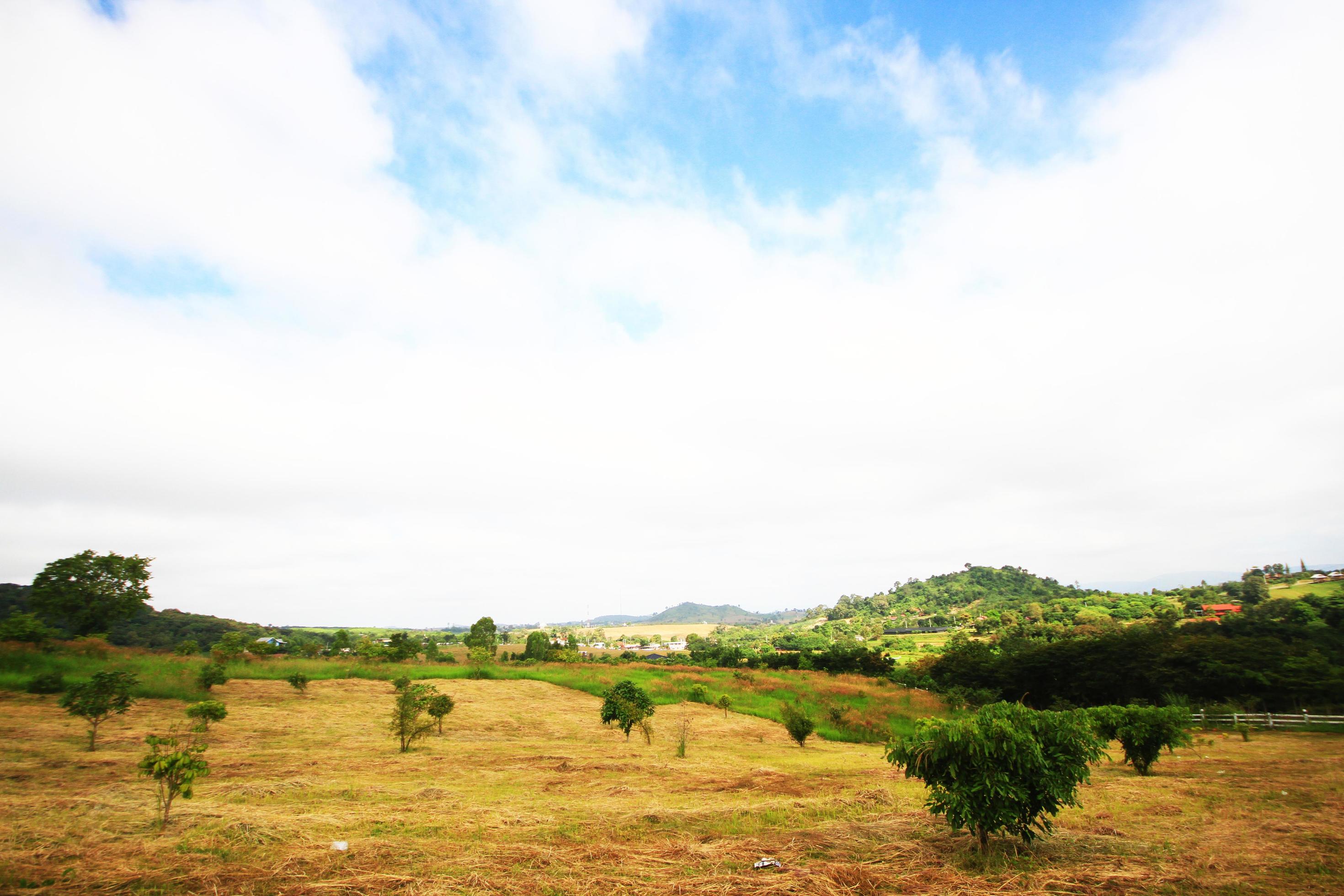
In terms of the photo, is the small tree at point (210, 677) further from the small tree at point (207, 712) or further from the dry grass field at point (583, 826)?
the small tree at point (207, 712)

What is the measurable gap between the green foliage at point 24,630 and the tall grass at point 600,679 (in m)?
1.16

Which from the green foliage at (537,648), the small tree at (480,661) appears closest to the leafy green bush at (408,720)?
the small tree at (480,661)

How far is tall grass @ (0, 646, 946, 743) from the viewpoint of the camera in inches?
1008

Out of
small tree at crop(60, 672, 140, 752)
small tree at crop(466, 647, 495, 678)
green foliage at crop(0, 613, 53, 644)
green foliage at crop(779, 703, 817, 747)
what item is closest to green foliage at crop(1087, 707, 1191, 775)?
green foliage at crop(779, 703, 817, 747)

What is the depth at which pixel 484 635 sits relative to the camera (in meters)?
76.2

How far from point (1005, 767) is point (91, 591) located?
5278 centimetres

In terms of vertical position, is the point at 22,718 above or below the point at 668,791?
above

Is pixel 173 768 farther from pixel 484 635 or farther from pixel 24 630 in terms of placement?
pixel 484 635

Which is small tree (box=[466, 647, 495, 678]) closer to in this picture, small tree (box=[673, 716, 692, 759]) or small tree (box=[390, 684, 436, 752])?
small tree (box=[673, 716, 692, 759])

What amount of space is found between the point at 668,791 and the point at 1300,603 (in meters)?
97.6

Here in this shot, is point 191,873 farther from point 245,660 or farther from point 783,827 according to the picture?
point 245,660

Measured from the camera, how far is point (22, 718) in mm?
18891

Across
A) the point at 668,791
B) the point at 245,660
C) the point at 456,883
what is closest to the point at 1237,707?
the point at 668,791

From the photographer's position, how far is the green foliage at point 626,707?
24.3 m
